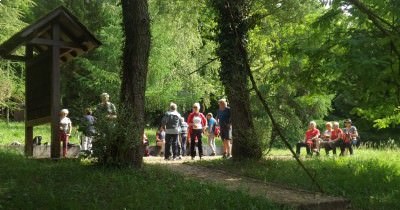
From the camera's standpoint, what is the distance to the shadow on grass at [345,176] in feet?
27.2

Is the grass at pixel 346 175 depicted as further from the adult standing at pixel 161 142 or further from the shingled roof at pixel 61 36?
the adult standing at pixel 161 142

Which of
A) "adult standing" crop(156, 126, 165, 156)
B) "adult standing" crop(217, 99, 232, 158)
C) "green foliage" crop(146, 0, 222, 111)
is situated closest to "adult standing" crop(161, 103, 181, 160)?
"adult standing" crop(217, 99, 232, 158)

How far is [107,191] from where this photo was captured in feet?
23.7

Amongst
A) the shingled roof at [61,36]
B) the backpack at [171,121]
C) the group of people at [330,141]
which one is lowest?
the group of people at [330,141]

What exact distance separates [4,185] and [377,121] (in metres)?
8.13

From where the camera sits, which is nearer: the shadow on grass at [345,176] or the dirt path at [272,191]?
the dirt path at [272,191]

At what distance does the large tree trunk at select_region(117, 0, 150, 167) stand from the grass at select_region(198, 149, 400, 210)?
2.43 m

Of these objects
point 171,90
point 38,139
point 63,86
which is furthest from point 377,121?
point 63,86

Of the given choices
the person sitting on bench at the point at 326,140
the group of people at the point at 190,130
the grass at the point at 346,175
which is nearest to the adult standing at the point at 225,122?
the group of people at the point at 190,130

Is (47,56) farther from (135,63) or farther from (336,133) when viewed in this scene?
(336,133)

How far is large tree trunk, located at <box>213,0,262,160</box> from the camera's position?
11.5m

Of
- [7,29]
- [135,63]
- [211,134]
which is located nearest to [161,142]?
[211,134]

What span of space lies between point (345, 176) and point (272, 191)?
81.4 inches

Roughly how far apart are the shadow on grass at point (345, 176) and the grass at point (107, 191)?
1.71 m
